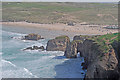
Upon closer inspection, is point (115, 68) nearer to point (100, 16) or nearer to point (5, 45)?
point (5, 45)

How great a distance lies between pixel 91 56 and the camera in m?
32.8

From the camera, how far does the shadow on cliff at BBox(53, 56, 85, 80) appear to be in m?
34.8

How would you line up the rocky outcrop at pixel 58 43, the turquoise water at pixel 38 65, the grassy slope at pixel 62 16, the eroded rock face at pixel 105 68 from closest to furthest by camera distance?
the eroded rock face at pixel 105 68, the turquoise water at pixel 38 65, the rocky outcrop at pixel 58 43, the grassy slope at pixel 62 16

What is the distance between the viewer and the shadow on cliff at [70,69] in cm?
3477

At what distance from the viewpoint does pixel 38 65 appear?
135ft

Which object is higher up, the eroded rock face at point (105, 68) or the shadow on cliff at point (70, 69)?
the eroded rock face at point (105, 68)

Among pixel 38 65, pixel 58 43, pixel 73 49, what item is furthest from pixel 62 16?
pixel 38 65

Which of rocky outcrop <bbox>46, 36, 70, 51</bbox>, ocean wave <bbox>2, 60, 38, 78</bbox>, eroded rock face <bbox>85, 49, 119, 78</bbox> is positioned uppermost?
rocky outcrop <bbox>46, 36, 70, 51</bbox>

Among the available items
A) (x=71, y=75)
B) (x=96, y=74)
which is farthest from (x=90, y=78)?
(x=71, y=75)

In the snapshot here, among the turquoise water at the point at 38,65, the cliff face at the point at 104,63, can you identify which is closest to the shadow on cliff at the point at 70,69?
the turquoise water at the point at 38,65

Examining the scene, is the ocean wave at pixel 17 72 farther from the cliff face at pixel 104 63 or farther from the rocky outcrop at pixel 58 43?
the rocky outcrop at pixel 58 43

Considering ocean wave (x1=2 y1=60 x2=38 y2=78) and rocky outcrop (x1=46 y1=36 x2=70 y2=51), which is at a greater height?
rocky outcrop (x1=46 y1=36 x2=70 y2=51)

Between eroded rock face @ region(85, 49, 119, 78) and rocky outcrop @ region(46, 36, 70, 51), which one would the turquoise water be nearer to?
rocky outcrop @ region(46, 36, 70, 51)

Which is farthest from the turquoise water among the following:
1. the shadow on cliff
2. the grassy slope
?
the grassy slope
